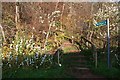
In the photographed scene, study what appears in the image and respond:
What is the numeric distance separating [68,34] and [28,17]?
136 inches

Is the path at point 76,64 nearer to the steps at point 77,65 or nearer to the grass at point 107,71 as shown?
the steps at point 77,65

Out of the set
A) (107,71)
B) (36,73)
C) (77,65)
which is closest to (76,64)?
(77,65)

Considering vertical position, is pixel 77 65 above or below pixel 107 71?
above

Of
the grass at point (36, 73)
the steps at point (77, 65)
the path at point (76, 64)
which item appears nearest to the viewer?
the grass at point (36, 73)

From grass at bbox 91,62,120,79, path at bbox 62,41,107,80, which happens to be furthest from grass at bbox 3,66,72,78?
grass at bbox 91,62,120,79

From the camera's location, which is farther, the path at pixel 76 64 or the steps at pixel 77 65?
the steps at pixel 77 65

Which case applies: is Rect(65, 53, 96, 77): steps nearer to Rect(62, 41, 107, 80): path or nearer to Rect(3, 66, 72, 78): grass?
Rect(62, 41, 107, 80): path

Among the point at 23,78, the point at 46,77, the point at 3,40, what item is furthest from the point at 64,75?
the point at 3,40

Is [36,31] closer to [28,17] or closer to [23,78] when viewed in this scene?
[28,17]

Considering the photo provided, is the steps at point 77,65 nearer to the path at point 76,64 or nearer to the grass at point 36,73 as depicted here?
the path at point 76,64

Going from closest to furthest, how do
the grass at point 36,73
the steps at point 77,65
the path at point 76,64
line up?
the grass at point 36,73 → the path at point 76,64 → the steps at point 77,65

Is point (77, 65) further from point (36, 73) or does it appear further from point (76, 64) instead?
point (36, 73)

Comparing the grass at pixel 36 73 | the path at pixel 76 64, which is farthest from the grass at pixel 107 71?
the grass at pixel 36 73

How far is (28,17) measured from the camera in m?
11.8
